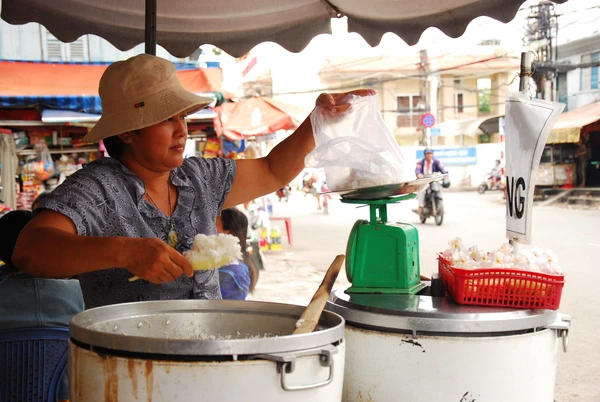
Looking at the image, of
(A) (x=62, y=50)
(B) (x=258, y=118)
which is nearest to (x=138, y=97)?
(B) (x=258, y=118)

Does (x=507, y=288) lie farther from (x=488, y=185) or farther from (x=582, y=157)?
(x=488, y=185)

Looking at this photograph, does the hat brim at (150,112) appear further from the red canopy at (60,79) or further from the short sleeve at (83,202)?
the red canopy at (60,79)

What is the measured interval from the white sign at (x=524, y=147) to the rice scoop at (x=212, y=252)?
44.2 inches

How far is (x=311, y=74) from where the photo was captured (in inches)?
1419

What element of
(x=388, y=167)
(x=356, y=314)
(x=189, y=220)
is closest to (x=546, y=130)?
(x=388, y=167)

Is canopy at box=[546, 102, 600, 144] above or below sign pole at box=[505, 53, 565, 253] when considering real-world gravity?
above

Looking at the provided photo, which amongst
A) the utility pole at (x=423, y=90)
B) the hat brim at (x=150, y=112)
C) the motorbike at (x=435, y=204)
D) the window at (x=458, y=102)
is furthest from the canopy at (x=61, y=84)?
the window at (x=458, y=102)

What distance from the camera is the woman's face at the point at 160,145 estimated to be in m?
1.96

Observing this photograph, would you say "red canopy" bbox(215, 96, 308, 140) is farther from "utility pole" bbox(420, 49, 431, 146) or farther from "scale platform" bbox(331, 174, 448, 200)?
"utility pole" bbox(420, 49, 431, 146)

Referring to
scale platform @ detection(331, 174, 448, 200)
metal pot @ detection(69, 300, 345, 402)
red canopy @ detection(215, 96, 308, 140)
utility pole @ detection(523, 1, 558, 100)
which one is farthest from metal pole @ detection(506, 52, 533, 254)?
utility pole @ detection(523, 1, 558, 100)

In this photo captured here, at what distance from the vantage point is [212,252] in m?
1.63

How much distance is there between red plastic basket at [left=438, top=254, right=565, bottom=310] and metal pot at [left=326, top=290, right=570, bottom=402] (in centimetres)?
6

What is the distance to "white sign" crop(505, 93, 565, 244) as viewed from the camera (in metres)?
2.21

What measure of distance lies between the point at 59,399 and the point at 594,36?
95.5 ft
